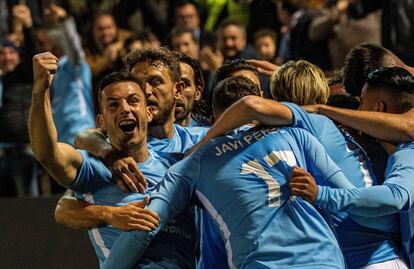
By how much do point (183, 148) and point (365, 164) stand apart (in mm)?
870

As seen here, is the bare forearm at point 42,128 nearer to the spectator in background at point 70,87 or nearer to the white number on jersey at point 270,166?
the white number on jersey at point 270,166

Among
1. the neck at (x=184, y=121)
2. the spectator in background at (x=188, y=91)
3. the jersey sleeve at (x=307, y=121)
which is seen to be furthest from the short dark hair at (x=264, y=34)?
the jersey sleeve at (x=307, y=121)

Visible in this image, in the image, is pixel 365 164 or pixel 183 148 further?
pixel 183 148

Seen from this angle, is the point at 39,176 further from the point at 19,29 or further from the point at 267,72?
the point at 267,72

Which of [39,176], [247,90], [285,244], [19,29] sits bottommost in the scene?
[39,176]

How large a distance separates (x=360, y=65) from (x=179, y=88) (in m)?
0.90

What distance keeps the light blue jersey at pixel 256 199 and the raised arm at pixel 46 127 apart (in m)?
0.38

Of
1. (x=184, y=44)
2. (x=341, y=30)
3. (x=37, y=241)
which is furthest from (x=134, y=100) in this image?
(x=341, y=30)

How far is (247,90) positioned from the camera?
4.32 m

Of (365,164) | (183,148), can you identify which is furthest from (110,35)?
(365,164)

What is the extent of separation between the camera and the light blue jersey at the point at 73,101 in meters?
8.23

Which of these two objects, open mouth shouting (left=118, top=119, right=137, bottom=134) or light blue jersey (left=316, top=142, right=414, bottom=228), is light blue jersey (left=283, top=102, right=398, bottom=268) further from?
open mouth shouting (left=118, top=119, right=137, bottom=134)

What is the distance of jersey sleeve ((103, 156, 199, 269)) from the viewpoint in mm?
4031

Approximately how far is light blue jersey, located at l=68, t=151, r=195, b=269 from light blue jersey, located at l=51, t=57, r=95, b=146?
3837 mm
